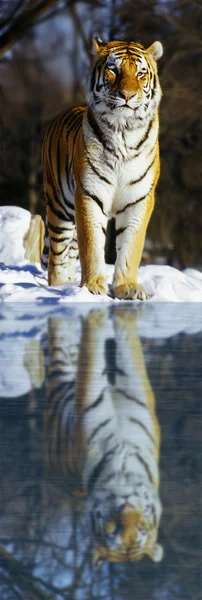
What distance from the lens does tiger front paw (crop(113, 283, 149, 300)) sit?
17.2 ft

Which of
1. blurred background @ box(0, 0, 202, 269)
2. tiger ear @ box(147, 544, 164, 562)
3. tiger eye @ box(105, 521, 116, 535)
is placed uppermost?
tiger ear @ box(147, 544, 164, 562)

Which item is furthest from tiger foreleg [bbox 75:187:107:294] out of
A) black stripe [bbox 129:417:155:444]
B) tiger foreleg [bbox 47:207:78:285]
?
black stripe [bbox 129:417:155:444]

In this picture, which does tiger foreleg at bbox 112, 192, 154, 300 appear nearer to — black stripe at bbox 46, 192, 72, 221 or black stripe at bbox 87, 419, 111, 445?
black stripe at bbox 46, 192, 72, 221

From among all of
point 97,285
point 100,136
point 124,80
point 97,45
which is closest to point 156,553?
point 97,285

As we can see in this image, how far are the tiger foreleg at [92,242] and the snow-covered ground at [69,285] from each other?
7 cm

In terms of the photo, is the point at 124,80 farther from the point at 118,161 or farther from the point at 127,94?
the point at 118,161

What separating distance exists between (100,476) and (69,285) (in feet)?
13.1

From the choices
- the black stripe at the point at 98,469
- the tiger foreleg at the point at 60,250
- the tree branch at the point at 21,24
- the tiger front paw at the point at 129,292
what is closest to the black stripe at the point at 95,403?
the black stripe at the point at 98,469

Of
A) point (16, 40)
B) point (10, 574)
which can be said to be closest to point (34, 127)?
point (16, 40)

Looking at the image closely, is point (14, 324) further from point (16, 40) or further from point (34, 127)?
point (34, 127)

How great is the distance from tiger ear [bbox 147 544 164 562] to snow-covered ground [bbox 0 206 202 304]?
3.87 meters

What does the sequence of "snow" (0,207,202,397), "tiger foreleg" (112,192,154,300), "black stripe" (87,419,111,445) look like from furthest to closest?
"tiger foreleg" (112,192,154,300) → "snow" (0,207,202,397) → "black stripe" (87,419,111,445)

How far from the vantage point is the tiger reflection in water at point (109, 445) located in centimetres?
129

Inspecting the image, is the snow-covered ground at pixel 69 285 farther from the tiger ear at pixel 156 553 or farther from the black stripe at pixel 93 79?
the tiger ear at pixel 156 553
